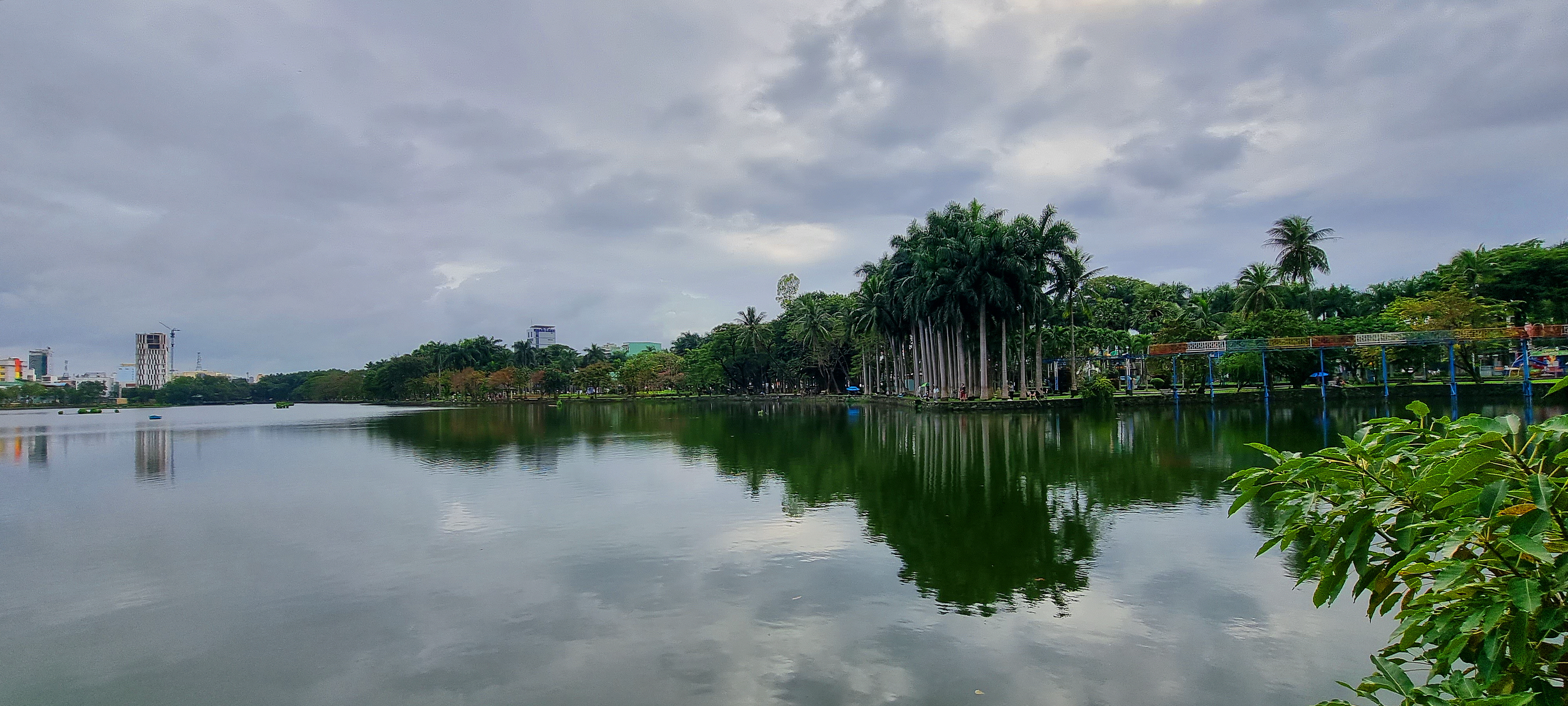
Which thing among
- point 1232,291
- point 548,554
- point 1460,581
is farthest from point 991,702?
point 1232,291

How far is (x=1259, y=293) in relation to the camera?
6088cm

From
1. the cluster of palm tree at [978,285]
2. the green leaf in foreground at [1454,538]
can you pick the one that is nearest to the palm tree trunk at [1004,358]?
the cluster of palm tree at [978,285]

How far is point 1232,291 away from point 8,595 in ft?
276

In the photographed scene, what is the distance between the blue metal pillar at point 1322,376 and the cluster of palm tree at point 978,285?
1278 centimetres

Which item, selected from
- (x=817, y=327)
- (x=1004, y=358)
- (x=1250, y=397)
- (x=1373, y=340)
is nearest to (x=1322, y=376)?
(x=1373, y=340)

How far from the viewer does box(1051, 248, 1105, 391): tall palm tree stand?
4506cm

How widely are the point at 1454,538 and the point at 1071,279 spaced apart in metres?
46.4

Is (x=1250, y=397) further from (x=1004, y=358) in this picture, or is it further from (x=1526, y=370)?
(x=1004, y=358)

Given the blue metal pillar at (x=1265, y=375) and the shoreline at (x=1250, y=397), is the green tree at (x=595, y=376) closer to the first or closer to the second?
the shoreline at (x=1250, y=397)

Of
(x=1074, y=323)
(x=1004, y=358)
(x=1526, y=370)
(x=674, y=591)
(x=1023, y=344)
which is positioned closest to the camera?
(x=674, y=591)

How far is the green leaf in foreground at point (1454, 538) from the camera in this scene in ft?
6.44

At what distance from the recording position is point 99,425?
5506cm

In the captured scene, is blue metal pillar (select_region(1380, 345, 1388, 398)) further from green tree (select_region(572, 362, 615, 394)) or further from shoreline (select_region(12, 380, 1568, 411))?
green tree (select_region(572, 362, 615, 394))

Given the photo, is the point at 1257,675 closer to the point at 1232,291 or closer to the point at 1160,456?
the point at 1160,456
